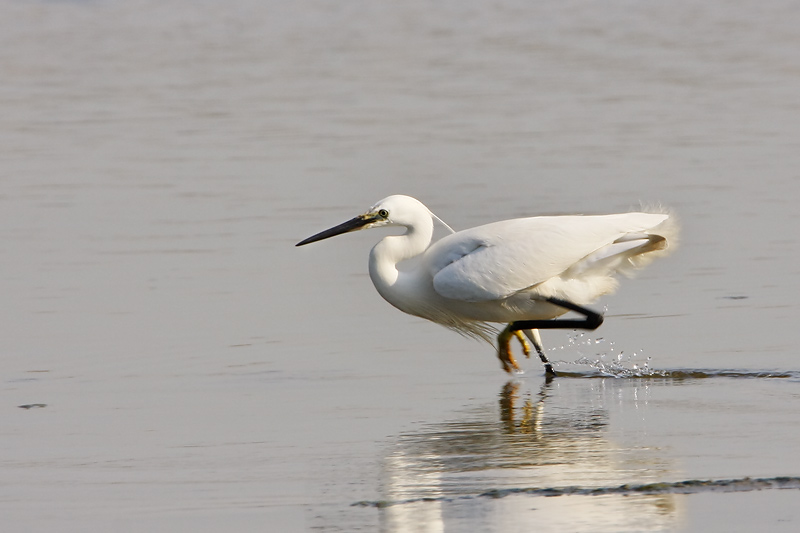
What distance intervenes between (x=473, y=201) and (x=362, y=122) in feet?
13.2

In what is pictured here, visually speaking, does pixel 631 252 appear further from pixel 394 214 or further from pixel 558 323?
pixel 394 214

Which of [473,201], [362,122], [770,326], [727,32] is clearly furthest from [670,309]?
[727,32]

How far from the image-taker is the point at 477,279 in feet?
25.4

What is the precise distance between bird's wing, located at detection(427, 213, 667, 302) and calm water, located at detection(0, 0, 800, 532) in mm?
516

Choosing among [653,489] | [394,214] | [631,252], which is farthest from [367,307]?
[653,489]

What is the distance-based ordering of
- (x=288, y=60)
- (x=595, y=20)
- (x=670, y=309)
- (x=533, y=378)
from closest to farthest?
(x=533, y=378) → (x=670, y=309) → (x=288, y=60) → (x=595, y=20)

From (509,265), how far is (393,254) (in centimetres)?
72

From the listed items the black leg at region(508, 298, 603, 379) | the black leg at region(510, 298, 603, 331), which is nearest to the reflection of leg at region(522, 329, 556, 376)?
the black leg at region(508, 298, 603, 379)

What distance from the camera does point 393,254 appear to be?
320 inches

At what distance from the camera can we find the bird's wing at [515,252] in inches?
306

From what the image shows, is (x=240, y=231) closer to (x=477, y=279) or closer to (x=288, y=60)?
(x=477, y=279)

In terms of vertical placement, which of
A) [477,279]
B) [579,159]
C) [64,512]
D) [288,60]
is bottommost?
[64,512]

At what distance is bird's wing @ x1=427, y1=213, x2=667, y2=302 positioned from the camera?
7.78 meters

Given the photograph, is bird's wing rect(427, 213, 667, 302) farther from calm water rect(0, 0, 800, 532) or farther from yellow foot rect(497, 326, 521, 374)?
calm water rect(0, 0, 800, 532)
